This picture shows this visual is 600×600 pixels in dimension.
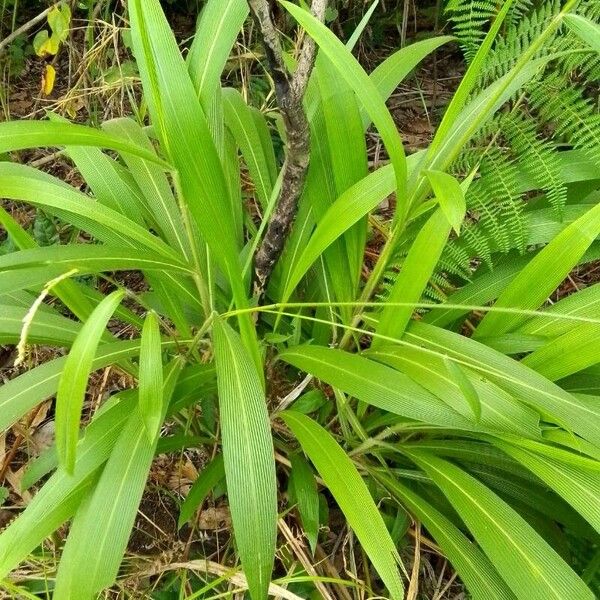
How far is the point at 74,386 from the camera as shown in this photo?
1.82ft

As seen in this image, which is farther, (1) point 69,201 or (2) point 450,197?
(1) point 69,201

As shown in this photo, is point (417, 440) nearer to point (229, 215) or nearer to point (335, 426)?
point (335, 426)

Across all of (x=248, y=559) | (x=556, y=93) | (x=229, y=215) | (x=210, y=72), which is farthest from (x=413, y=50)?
(x=248, y=559)

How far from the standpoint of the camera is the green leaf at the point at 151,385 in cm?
63

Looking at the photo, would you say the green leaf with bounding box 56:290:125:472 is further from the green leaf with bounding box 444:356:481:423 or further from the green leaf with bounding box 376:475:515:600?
the green leaf with bounding box 376:475:515:600

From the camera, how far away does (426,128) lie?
5.39ft

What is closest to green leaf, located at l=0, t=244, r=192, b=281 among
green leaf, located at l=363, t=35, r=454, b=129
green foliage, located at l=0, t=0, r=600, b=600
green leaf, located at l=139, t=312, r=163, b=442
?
green foliage, located at l=0, t=0, r=600, b=600

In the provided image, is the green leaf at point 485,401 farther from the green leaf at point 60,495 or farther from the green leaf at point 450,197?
the green leaf at point 60,495

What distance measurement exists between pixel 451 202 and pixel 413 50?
1.60 feet

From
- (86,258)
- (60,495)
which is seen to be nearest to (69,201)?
(86,258)

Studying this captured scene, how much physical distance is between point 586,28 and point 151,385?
1.94ft

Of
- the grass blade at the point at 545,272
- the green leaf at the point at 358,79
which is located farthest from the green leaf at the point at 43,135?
the grass blade at the point at 545,272

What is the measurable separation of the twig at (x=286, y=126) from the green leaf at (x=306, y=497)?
30 cm

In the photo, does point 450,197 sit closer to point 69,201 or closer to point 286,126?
point 286,126
